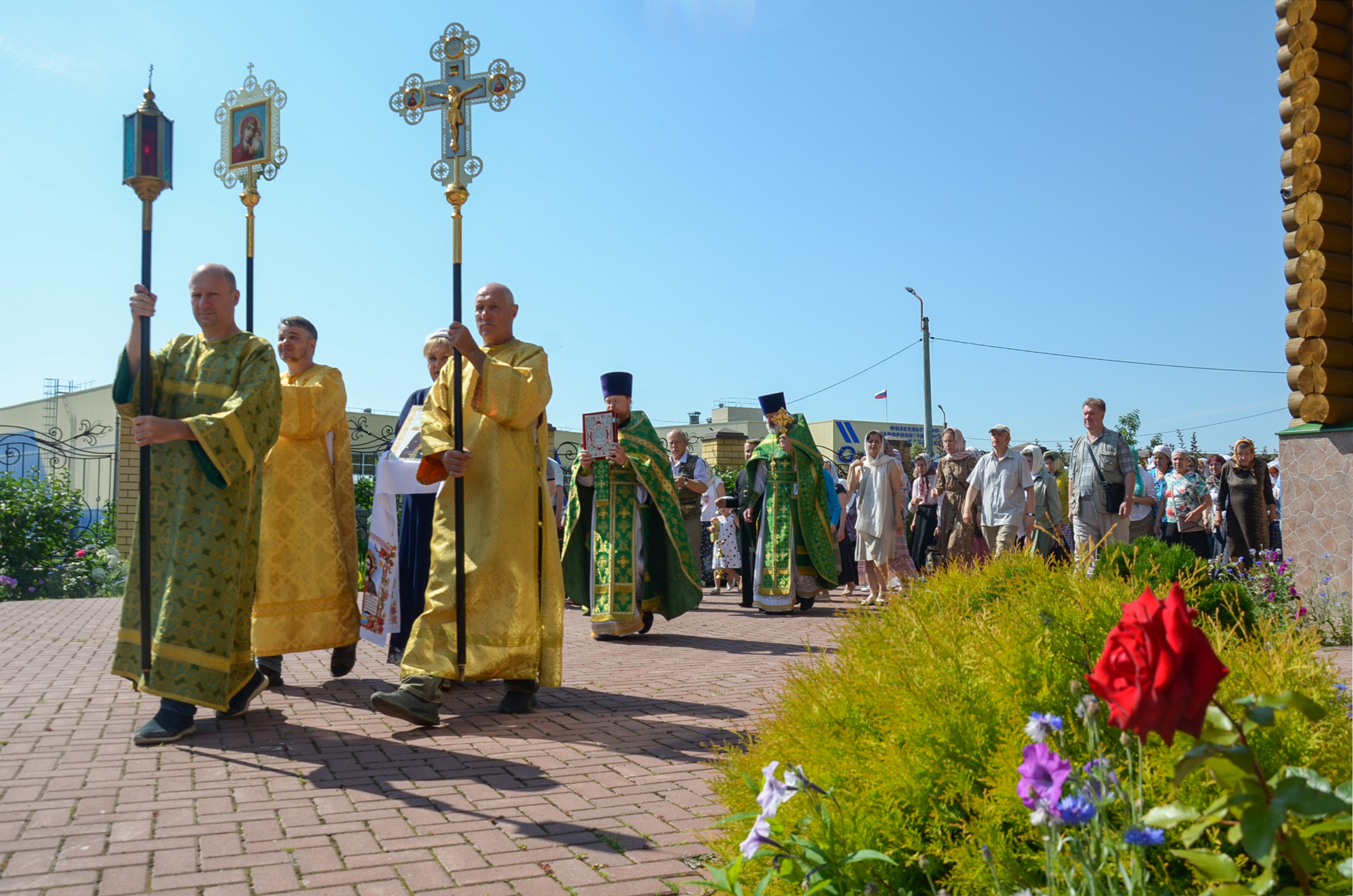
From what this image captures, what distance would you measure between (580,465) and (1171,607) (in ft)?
26.7

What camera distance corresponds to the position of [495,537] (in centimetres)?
534

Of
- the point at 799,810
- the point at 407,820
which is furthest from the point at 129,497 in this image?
the point at 799,810

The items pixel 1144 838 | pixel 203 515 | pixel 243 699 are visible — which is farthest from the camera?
pixel 243 699

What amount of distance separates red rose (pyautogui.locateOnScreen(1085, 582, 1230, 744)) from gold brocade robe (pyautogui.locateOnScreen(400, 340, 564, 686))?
4117 millimetres

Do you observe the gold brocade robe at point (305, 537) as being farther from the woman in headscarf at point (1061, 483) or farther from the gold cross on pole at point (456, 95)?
the woman in headscarf at point (1061, 483)

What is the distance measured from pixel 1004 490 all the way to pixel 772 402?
10.0 feet

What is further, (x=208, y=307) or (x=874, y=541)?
(x=874, y=541)

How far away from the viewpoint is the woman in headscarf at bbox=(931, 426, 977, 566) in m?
12.0

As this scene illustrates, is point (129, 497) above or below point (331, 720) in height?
above

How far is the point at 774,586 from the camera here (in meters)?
11.6

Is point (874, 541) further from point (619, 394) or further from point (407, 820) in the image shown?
point (407, 820)

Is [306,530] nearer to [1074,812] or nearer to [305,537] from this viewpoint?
[305,537]

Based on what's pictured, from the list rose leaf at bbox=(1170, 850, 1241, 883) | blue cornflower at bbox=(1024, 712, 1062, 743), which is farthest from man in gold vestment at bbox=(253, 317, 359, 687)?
rose leaf at bbox=(1170, 850, 1241, 883)

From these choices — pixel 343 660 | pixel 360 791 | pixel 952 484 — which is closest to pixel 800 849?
pixel 360 791
